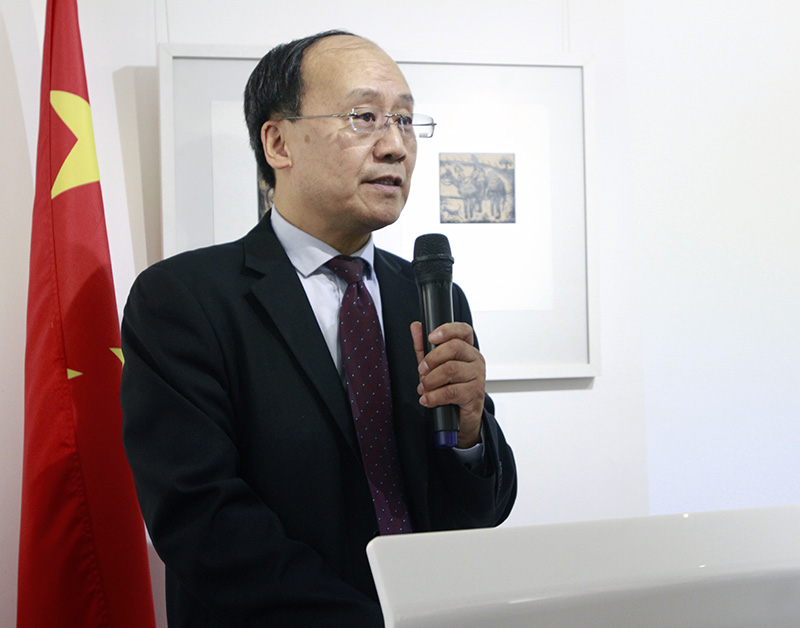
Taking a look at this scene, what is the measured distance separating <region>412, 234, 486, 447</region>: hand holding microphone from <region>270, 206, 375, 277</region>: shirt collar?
0.26 meters

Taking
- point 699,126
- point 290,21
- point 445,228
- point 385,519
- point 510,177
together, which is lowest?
point 385,519

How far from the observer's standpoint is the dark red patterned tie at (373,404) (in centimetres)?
120

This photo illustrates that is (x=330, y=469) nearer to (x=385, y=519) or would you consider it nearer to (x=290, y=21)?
(x=385, y=519)

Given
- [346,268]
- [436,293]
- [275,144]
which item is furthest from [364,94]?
[436,293]

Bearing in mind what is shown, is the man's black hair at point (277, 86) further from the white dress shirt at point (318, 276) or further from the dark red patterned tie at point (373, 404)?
the dark red patterned tie at point (373, 404)

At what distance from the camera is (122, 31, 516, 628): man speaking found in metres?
1.04

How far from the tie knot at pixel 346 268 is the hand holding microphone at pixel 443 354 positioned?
0.21 metres

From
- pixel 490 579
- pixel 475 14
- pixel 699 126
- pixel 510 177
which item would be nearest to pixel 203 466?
pixel 490 579

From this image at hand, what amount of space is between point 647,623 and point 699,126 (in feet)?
7.16

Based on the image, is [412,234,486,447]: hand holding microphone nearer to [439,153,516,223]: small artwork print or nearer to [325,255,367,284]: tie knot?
[325,255,367,284]: tie knot

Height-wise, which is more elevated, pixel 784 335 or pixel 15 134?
pixel 15 134

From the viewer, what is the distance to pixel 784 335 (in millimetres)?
2248

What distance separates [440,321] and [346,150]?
1.33ft

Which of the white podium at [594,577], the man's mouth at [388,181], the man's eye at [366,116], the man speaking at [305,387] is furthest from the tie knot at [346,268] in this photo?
the white podium at [594,577]
